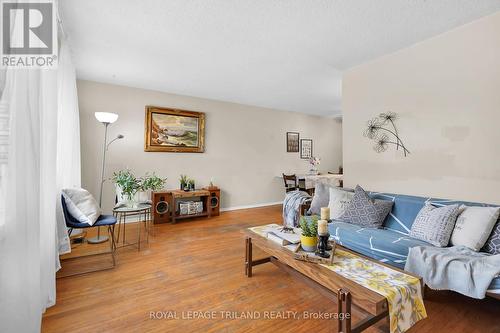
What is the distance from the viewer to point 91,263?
8.38ft

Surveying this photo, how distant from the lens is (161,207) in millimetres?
4305

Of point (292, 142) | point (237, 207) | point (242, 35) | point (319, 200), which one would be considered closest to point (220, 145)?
point (237, 207)

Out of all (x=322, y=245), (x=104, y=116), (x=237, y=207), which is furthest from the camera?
(x=237, y=207)

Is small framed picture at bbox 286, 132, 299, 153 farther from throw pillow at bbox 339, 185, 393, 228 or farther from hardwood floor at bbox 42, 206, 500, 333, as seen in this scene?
hardwood floor at bbox 42, 206, 500, 333

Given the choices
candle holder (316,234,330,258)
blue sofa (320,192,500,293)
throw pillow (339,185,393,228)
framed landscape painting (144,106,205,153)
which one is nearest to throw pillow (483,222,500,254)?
blue sofa (320,192,500,293)

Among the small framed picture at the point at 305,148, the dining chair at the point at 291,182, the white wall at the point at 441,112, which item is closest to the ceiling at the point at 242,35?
→ the white wall at the point at 441,112

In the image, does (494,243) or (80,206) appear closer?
(494,243)

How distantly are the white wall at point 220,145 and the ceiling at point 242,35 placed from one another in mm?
478

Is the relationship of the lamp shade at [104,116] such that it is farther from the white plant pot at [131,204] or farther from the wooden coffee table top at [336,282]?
the wooden coffee table top at [336,282]

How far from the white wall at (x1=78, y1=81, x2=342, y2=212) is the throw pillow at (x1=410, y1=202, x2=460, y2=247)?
3824 mm

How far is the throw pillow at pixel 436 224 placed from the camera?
205cm

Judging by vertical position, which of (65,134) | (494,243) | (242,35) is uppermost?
(242,35)

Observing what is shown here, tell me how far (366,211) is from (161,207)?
3383 mm

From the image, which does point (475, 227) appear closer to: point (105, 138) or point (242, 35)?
point (242, 35)
